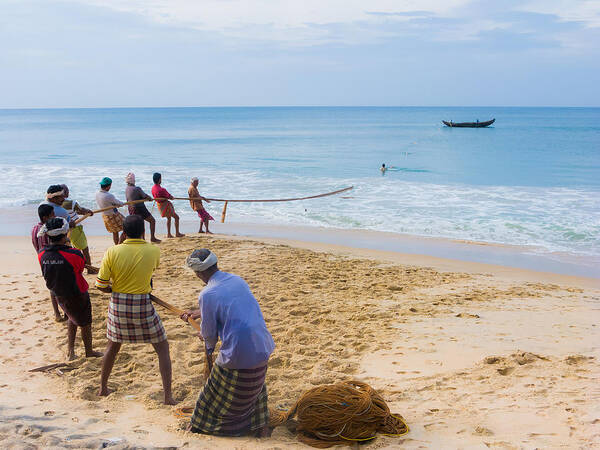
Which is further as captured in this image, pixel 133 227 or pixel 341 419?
pixel 133 227

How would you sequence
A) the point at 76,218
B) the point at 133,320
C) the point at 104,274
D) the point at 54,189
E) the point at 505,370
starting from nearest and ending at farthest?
the point at 104,274
the point at 133,320
the point at 505,370
the point at 54,189
the point at 76,218

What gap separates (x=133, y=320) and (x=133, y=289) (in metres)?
0.24

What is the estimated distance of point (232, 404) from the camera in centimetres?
335

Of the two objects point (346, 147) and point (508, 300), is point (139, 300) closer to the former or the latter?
point (508, 300)

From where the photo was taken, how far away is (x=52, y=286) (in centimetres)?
439

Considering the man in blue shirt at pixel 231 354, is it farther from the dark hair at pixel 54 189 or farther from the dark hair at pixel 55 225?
the dark hair at pixel 54 189

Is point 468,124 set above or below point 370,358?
above

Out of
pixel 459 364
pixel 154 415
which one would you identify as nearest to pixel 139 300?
pixel 154 415

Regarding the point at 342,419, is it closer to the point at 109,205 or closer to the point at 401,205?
the point at 109,205

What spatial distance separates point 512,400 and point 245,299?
222 cm

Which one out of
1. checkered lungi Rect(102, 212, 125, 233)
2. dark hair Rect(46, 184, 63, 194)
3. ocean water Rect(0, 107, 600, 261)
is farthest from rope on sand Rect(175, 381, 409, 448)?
ocean water Rect(0, 107, 600, 261)

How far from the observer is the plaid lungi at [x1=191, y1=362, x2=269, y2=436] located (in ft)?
10.8

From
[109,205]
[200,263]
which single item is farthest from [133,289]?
[109,205]

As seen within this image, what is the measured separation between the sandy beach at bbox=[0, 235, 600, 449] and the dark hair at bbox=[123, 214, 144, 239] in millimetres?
1309
